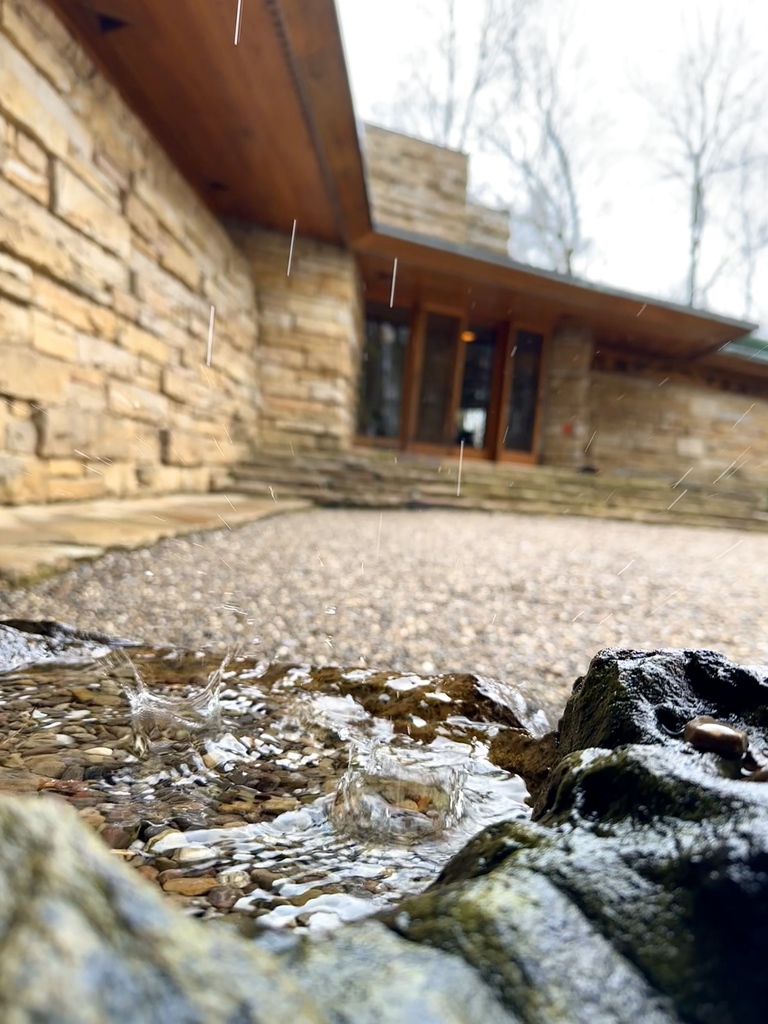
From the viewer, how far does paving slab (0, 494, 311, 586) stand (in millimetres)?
2215

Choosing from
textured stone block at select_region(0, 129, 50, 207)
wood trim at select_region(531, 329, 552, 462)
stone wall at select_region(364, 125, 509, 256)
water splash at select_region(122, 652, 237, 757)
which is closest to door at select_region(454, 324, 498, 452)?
wood trim at select_region(531, 329, 552, 462)

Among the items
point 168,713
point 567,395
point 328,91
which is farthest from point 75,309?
point 567,395

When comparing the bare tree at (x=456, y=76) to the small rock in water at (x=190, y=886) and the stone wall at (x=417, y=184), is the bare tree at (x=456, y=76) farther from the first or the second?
the small rock in water at (x=190, y=886)

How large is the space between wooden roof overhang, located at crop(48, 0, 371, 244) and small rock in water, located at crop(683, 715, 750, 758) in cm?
406

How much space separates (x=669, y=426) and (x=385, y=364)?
15.7 ft

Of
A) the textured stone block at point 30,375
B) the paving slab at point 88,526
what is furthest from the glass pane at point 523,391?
the textured stone block at point 30,375

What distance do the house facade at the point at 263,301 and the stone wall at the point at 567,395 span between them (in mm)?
33

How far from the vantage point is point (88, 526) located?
290cm

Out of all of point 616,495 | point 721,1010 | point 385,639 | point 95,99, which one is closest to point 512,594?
point 385,639

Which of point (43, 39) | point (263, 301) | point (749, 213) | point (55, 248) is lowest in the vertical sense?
point (55, 248)

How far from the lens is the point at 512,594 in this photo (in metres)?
2.89

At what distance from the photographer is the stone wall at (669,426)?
9.60m

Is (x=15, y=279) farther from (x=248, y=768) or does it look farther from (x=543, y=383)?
(x=543, y=383)

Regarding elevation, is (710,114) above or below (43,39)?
above
